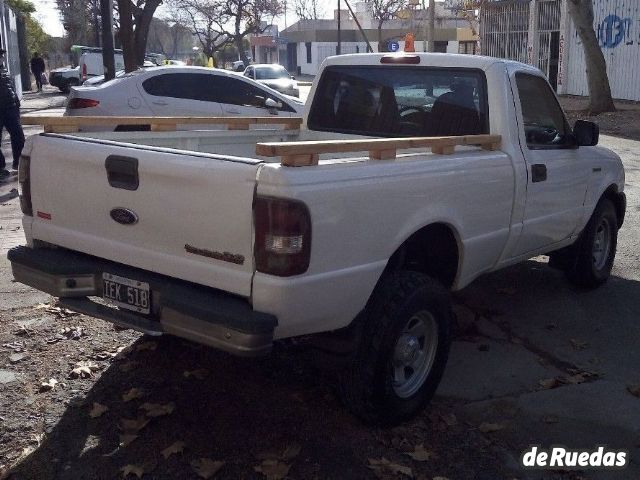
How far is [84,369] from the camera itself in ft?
15.6

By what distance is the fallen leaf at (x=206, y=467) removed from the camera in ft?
11.9

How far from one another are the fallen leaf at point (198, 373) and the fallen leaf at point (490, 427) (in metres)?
1.66

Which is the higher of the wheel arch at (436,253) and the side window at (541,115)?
the side window at (541,115)

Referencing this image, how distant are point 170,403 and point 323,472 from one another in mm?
1090

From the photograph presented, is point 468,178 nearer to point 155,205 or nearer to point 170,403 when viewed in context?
point 155,205

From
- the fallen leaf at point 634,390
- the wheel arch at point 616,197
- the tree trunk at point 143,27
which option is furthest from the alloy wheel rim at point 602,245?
the tree trunk at point 143,27

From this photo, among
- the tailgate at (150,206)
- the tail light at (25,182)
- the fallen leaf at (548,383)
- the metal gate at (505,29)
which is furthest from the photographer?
the metal gate at (505,29)

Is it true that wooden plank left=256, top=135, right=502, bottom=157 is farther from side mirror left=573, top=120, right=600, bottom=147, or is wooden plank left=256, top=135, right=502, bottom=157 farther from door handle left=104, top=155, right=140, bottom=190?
side mirror left=573, top=120, right=600, bottom=147

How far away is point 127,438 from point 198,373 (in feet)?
2.84

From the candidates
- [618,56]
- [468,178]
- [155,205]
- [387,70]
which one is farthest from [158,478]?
[618,56]

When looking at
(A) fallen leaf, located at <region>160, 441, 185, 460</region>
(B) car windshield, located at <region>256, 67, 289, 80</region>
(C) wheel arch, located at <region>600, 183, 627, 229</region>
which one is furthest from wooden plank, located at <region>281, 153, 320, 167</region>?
(B) car windshield, located at <region>256, 67, 289, 80</region>

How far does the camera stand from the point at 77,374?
15.4 ft

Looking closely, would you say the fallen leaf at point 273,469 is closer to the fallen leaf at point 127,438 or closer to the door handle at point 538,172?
the fallen leaf at point 127,438

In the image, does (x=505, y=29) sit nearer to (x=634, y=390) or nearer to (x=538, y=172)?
(x=538, y=172)
